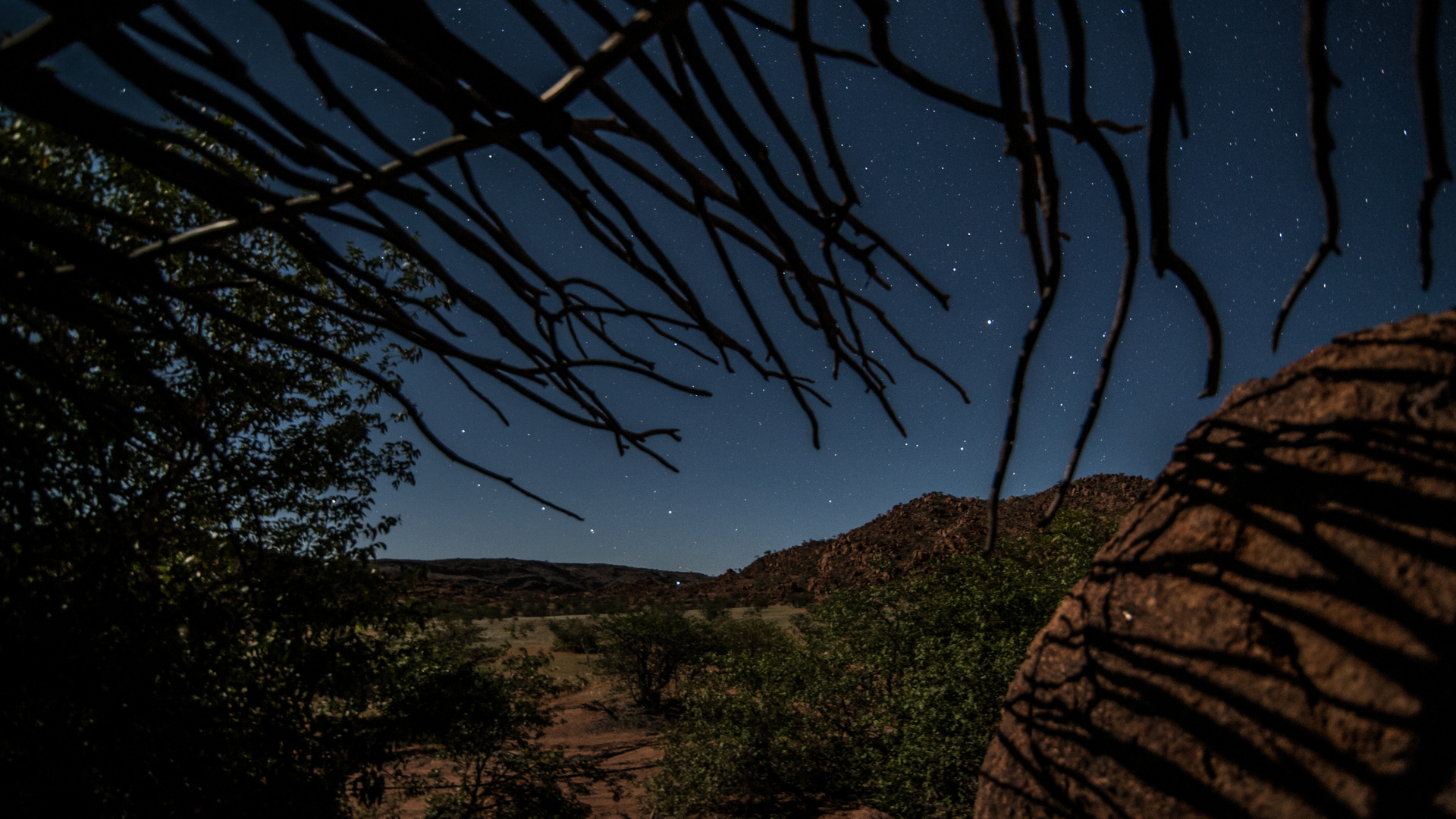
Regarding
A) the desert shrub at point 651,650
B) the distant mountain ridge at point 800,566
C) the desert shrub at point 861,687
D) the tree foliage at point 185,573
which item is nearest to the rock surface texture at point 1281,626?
the tree foliage at point 185,573

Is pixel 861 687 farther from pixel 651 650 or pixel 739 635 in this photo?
pixel 739 635

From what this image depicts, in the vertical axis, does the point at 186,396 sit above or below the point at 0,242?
above

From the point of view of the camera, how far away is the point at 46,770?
7.59 ft

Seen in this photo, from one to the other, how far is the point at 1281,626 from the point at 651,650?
59.0ft

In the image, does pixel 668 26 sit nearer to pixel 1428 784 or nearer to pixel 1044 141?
pixel 1044 141

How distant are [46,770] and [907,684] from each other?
23.0 ft

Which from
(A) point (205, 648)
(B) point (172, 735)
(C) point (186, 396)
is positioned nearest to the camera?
(B) point (172, 735)

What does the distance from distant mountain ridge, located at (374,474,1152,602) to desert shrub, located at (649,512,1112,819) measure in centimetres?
1890

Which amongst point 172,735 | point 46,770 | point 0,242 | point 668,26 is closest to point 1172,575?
point 668,26

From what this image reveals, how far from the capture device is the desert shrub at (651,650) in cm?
1708

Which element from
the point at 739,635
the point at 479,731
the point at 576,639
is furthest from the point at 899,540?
the point at 479,731

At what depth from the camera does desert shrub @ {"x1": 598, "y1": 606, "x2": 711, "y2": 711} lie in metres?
A: 17.1

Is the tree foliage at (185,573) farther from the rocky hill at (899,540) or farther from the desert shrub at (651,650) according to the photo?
the rocky hill at (899,540)

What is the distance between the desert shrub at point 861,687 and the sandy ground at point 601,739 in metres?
1.19
